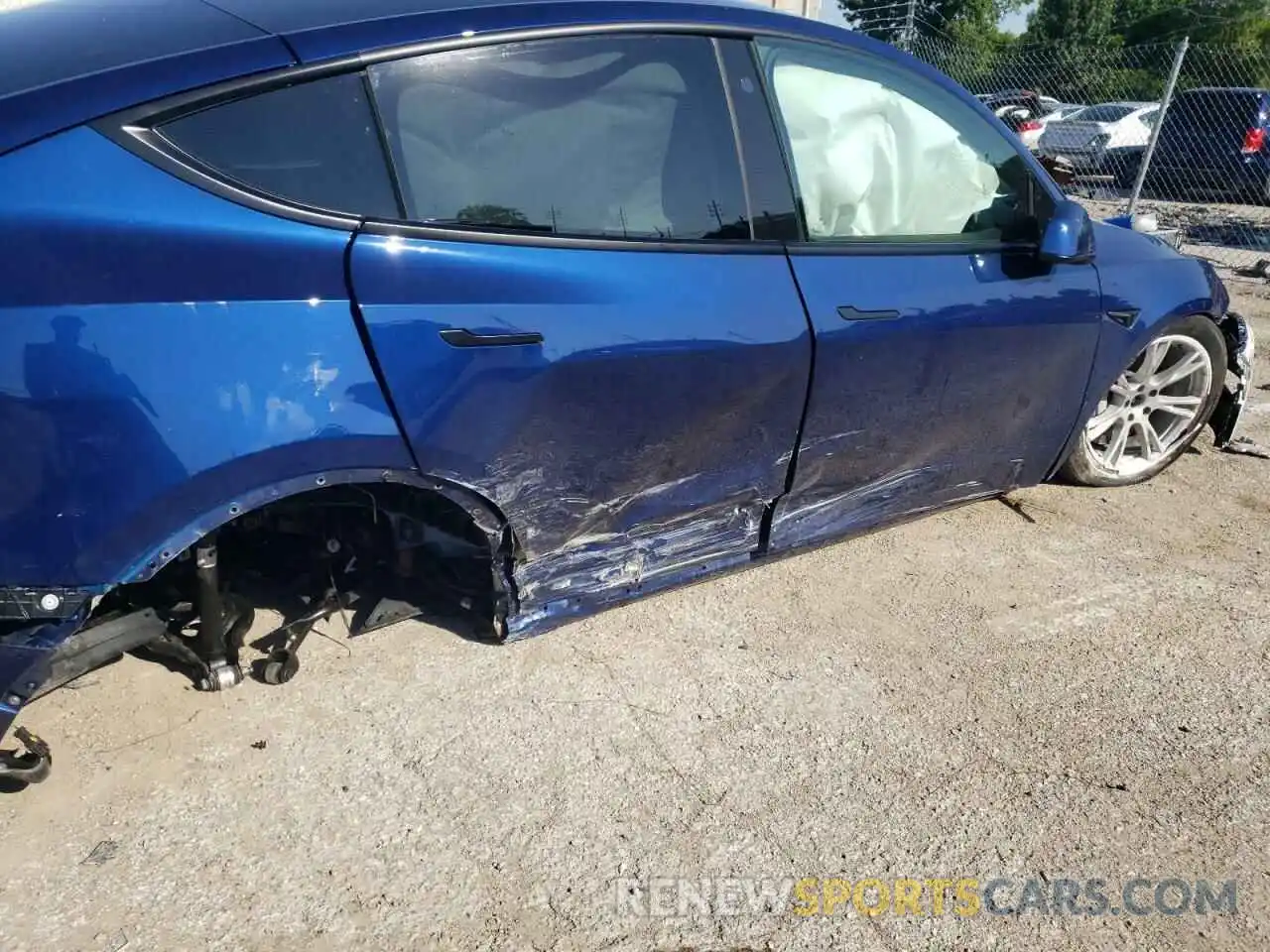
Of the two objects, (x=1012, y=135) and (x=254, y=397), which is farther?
(x=1012, y=135)

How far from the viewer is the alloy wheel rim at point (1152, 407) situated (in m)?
3.99

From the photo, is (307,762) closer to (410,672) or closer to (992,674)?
(410,672)

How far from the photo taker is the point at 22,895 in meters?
2.07

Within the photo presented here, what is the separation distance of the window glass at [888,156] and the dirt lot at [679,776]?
3.88 feet

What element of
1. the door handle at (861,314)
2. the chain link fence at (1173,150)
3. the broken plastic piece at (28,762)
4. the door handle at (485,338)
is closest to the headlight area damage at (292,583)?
the broken plastic piece at (28,762)

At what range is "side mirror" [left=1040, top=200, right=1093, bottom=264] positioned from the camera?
318 centimetres

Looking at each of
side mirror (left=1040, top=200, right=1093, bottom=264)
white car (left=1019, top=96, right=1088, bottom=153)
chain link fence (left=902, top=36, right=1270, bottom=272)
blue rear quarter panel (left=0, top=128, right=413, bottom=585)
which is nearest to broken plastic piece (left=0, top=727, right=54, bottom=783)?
blue rear quarter panel (left=0, top=128, right=413, bottom=585)

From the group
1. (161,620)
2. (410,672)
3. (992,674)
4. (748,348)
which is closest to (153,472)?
(161,620)

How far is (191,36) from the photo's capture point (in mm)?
2168

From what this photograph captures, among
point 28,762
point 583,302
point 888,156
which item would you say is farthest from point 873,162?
point 28,762

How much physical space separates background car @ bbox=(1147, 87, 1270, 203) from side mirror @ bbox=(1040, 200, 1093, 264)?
39.6ft

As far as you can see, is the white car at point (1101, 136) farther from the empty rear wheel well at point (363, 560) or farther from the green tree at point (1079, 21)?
the green tree at point (1079, 21)

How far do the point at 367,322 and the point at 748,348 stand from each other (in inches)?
39.7

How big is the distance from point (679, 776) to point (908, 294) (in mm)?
1510
